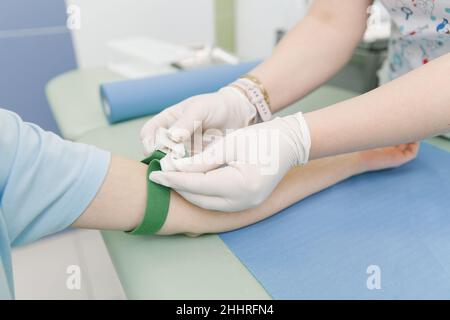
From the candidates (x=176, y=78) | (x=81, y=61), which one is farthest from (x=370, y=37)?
(x=81, y=61)

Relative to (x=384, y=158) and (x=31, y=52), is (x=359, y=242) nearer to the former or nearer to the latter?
(x=384, y=158)

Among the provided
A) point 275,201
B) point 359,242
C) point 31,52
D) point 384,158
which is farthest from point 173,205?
point 31,52

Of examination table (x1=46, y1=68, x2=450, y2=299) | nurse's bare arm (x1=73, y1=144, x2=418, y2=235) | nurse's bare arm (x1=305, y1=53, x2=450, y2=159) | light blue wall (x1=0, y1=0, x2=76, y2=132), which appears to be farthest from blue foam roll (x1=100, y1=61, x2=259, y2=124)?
light blue wall (x1=0, y1=0, x2=76, y2=132)

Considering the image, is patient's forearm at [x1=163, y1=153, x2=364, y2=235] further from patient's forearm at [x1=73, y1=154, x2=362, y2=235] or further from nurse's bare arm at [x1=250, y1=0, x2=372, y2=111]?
nurse's bare arm at [x1=250, y1=0, x2=372, y2=111]

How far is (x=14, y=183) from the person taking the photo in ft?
1.61

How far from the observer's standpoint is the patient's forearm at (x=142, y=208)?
1.89ft

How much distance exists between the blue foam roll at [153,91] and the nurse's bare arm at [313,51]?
219 millimetres

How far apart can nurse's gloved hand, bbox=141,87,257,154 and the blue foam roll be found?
0.21 m

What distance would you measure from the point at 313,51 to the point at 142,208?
1.77 ft

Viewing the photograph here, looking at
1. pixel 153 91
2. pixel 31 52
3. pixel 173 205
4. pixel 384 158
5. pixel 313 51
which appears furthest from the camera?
pixel 31 52

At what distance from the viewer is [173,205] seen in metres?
0.62

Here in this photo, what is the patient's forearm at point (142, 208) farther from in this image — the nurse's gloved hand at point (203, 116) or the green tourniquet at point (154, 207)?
the nurse's gloved hand at point (203, 116)

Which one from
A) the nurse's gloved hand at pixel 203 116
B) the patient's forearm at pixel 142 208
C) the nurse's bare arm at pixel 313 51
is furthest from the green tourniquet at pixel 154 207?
the nurse's bare arm at pixel 313 51
